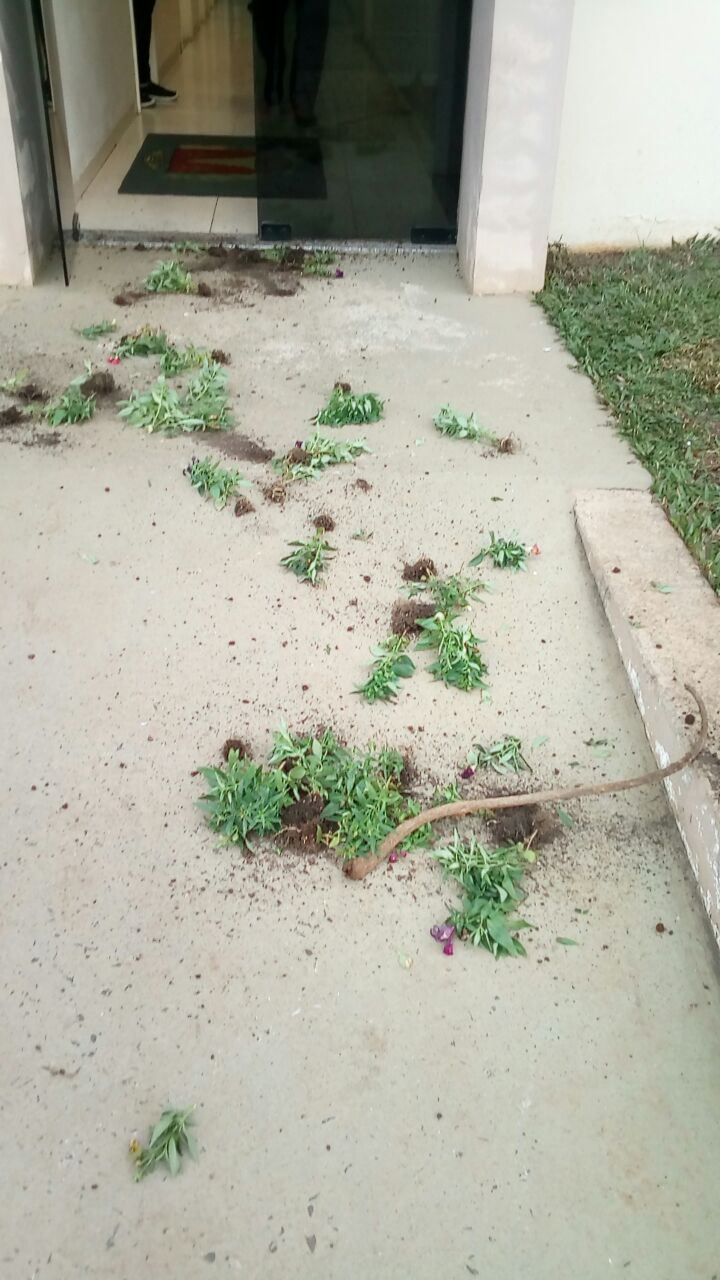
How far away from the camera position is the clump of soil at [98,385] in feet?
13.8

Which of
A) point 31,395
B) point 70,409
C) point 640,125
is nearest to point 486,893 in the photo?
point 70,409

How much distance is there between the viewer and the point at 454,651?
285 centimetres

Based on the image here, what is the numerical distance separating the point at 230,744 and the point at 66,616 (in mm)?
765

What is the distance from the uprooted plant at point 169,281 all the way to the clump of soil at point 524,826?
148 inches

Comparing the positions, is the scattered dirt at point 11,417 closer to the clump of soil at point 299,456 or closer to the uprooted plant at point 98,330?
the uprooted plant at point 98,330

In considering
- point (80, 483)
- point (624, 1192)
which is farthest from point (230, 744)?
point (80, 483)

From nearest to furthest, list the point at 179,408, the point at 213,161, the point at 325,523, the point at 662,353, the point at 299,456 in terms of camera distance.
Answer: the point at 325,523 → the point at 299,456 → the point at 179,408 → the point at 662,353 → the point at 213,161

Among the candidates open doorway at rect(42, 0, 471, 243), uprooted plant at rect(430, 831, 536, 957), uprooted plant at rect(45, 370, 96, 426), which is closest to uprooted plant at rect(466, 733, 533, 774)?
uprooted plant at rect(430, 831, 536, 957)

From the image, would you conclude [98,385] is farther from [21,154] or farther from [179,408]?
[21,154]

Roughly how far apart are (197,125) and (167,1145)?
8.51 meters

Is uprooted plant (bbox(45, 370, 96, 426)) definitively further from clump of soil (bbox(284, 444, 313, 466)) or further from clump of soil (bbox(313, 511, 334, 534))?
clump of soil (bbox(313, 511, 334, 534))

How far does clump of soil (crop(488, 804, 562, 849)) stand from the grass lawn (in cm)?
104

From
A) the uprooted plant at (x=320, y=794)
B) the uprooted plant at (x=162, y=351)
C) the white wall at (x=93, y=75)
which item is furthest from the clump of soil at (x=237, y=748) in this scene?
the white wall at (x=93, y=75)

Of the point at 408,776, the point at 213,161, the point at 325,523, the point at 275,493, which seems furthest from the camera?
the point at 213,161
